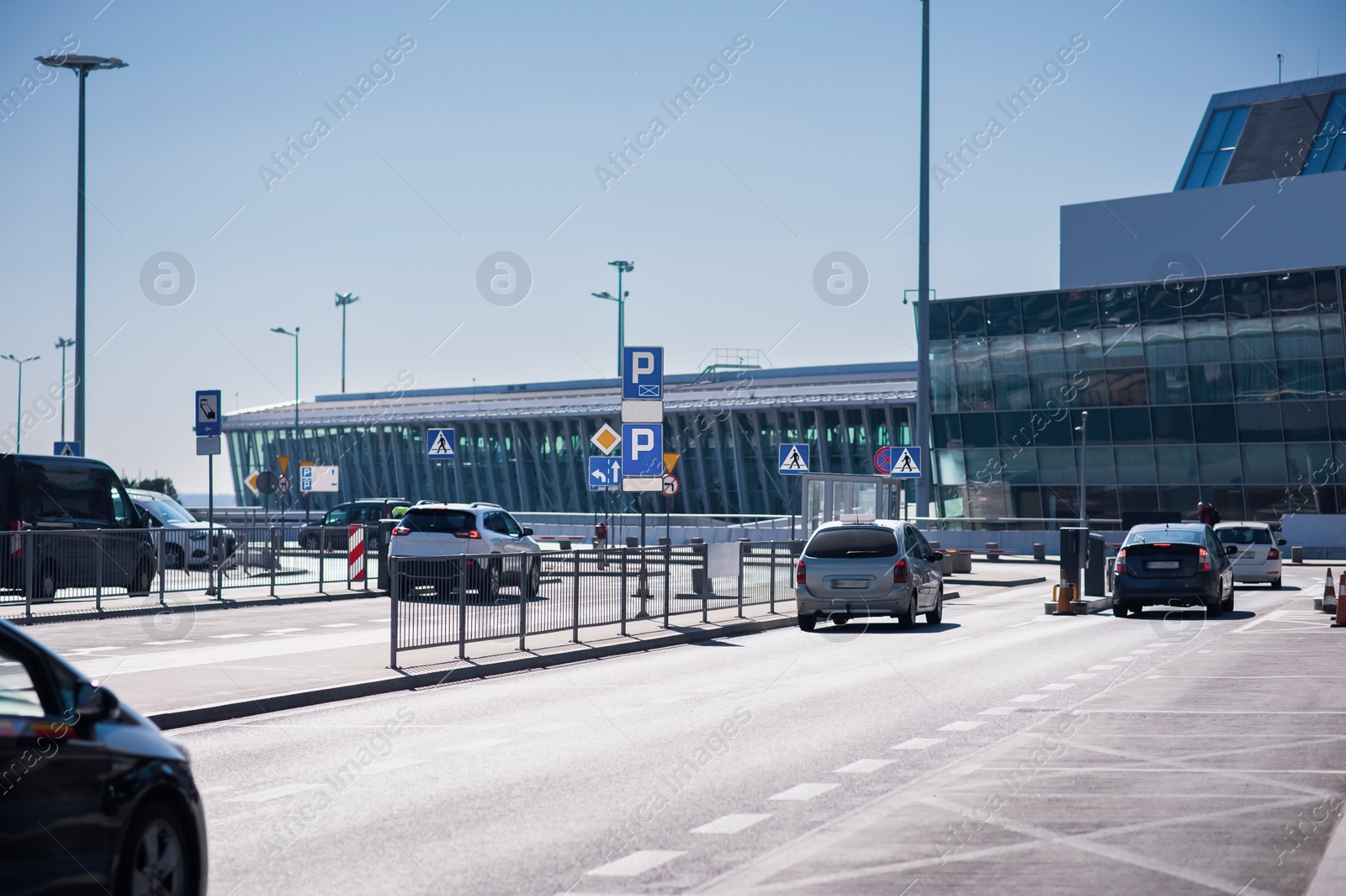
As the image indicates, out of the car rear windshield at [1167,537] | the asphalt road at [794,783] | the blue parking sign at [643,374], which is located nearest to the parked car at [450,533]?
the blue parking sign at [643,374]

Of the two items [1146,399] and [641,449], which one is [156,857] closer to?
[641,449]

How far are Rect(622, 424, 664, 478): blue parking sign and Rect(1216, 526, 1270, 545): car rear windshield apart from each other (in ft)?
64.1

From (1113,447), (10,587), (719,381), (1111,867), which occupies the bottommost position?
(1111,867)

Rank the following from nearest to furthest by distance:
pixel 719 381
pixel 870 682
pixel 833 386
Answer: pixel 870 682
pixel 833 386
pixel 719 381

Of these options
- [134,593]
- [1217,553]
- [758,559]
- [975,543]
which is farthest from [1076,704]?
[975,543]

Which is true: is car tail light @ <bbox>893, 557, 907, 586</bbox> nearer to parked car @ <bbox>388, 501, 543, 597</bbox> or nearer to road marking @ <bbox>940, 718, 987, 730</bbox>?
parked car @ <bbox>388, 501, 543, 597</bbox>

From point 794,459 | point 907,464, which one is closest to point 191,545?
point 794,459

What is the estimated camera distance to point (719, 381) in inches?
3492

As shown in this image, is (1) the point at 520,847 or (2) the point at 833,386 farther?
(2) the point at 833,386

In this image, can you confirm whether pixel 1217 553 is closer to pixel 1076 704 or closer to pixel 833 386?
pixel 1076 704

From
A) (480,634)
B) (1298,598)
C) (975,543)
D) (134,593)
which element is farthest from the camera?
(975,543)

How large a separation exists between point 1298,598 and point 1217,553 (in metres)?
6.42

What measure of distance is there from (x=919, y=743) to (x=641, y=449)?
11.7 m

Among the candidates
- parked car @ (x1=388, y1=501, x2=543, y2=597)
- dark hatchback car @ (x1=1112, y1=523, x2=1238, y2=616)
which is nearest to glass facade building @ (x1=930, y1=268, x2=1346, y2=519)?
dark hatchback car @ (x1=1112, y1=523, x2=1238, y2=616)
